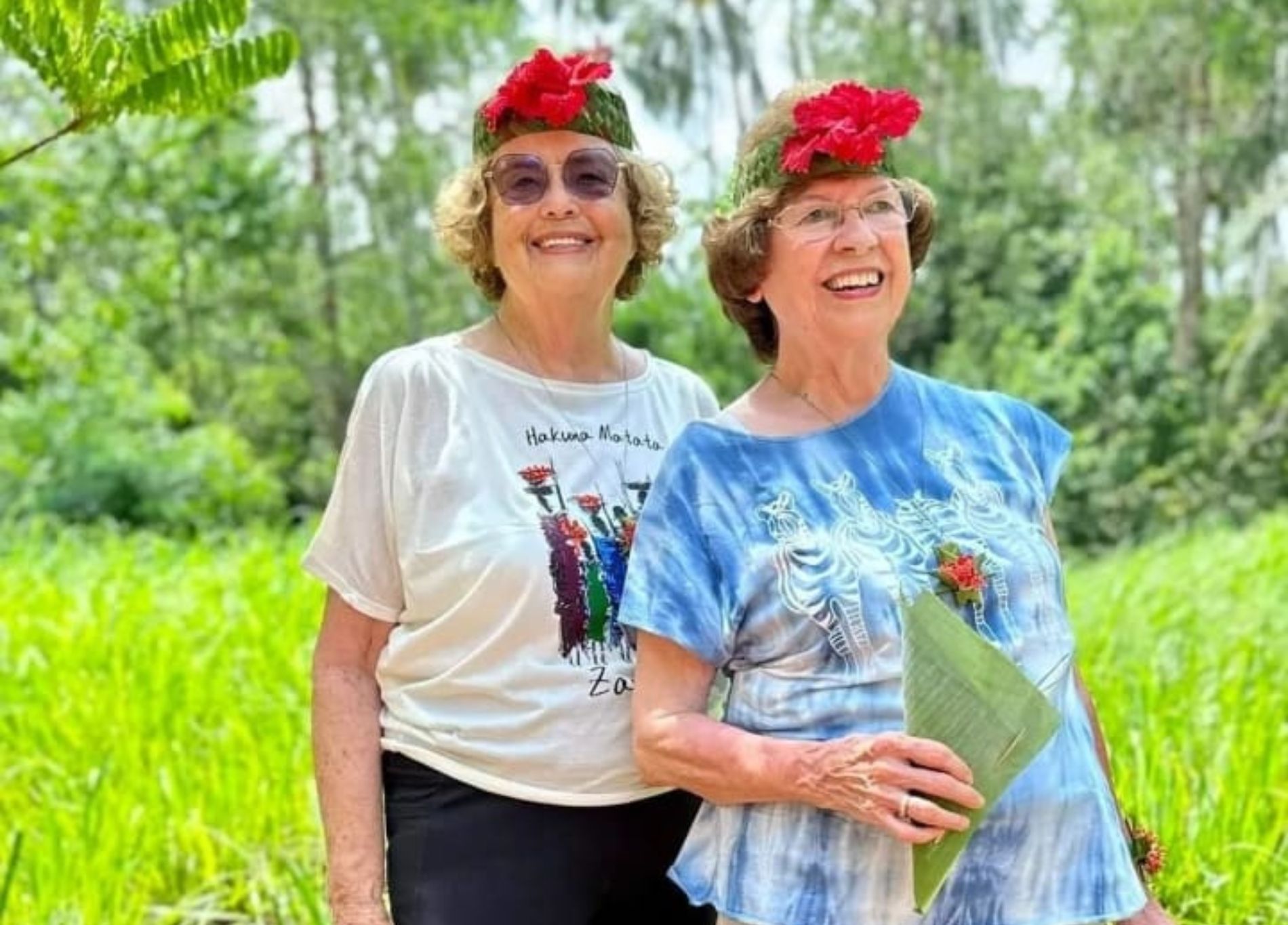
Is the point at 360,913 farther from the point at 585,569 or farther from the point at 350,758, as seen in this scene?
the point at 585,569

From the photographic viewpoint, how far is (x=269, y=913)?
12.1ft

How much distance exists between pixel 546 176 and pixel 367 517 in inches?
20.4

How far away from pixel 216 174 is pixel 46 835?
13718 millimetres

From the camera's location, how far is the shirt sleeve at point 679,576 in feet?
5.83

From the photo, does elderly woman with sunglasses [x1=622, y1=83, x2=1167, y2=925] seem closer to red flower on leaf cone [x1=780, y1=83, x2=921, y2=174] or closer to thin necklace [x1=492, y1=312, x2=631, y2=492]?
red flower on leaf cone [x1=780, y1=83, x2=921, y2=174]

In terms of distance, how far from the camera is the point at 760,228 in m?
1.89

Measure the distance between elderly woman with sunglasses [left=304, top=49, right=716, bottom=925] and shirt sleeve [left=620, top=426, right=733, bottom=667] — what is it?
24 cm

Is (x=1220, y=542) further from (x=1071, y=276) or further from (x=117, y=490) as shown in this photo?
(x=1071, y=276)

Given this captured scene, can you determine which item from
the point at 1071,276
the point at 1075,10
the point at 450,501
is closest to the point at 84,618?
the point at 450,501

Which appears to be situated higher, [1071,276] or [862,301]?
[862,301]

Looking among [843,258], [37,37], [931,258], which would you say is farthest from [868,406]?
[931,258]

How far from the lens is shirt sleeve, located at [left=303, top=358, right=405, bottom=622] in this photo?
2104 mm

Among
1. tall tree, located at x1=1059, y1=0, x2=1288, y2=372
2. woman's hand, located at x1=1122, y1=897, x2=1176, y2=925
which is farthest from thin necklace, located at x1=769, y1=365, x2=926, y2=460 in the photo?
tall tree, located at x1=1059, y1=0, x2=1288, y2=372

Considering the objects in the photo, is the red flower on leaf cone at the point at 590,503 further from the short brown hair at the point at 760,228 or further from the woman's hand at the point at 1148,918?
the woman's hand at the point at 1148,918
